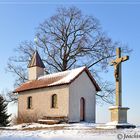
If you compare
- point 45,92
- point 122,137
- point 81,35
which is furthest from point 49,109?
point 122,137

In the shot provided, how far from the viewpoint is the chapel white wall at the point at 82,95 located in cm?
2906

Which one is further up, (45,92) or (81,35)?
(81,35)

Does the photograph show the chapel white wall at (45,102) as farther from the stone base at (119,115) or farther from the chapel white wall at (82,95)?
the stone base at (119,115)

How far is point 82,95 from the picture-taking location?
29969 mm

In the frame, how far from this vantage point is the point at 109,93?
38.5 metres

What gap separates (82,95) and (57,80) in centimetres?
270

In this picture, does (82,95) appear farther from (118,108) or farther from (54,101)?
(118,108)

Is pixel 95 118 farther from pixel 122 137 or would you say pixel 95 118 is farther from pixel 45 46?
pixel 122 137

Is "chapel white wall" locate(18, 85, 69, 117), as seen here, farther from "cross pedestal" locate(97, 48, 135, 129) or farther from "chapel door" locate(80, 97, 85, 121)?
"cross pedestal" locate(97, 48, 135, 129)

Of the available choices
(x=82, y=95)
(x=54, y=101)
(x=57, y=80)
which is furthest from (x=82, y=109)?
(x=57, y=80)

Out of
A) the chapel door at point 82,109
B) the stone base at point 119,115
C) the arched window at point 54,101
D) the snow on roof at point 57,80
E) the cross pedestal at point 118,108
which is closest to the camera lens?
the cross pedestal at point 118,108

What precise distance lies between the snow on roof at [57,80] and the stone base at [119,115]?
7.94 metres

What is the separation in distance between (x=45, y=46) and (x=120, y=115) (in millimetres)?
21668

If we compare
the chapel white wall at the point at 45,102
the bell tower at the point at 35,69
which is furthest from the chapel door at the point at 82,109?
the bell tower at the point at 35,69
